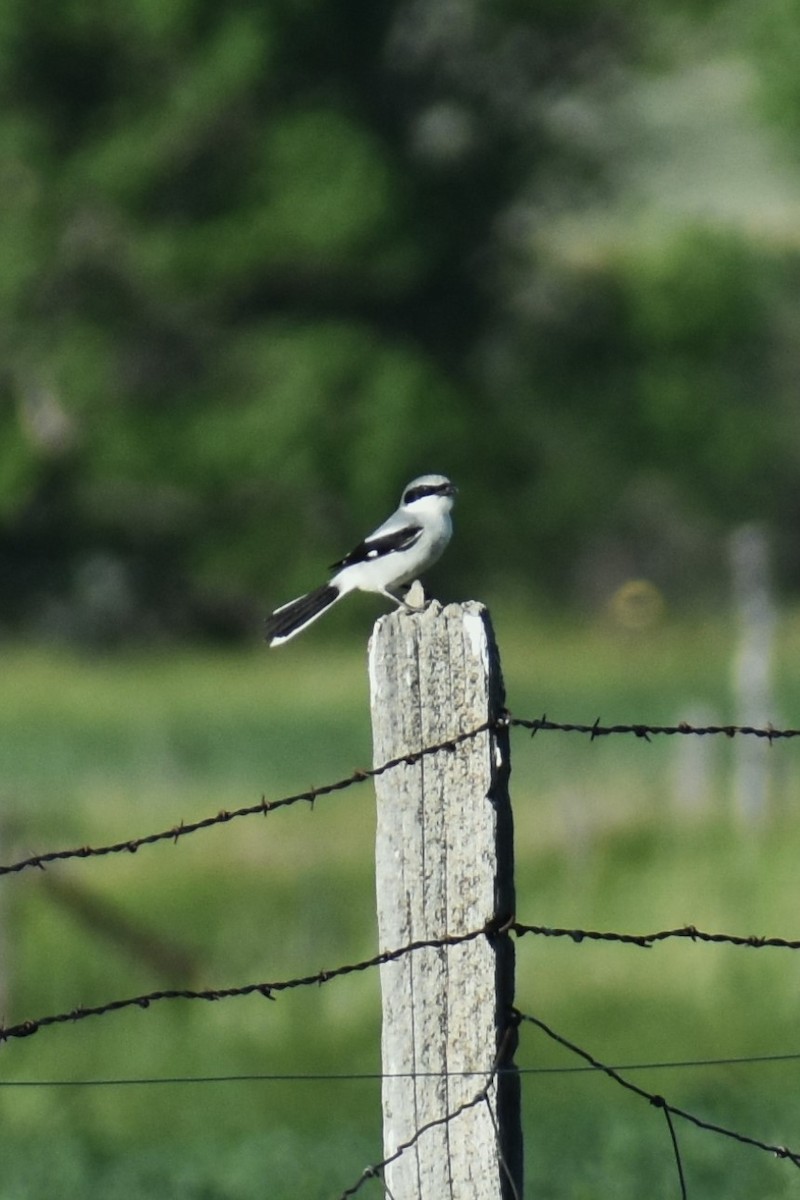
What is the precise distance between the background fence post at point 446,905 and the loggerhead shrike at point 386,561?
242cm

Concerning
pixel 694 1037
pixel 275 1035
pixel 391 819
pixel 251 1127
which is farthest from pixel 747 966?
pixel 391 819

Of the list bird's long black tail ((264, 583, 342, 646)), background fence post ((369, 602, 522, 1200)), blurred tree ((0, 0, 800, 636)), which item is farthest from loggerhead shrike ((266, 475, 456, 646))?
blurred tree ((0, 0, 800, 636))

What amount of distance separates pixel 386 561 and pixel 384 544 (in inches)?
2.6

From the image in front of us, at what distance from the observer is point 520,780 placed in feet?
79.6

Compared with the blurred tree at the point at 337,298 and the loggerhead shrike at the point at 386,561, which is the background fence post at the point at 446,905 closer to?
the loggerhead shrike at the point at 386,561

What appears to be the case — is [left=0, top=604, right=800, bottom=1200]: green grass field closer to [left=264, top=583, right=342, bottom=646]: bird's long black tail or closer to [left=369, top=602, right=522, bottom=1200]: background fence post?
[left=264, top=583, right=342, bottom=646]: bird's long black tail

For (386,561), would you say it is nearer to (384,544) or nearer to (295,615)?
(384,544)

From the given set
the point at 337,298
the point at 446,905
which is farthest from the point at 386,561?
the point at 337,298

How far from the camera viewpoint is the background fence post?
422cm

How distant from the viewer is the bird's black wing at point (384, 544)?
693cm

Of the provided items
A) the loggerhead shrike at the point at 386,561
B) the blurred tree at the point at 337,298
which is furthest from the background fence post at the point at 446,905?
the blurred tree at the point at 337,298

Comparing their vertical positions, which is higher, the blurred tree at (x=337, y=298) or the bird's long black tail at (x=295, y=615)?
the blurred tree at (x=337, y=298)

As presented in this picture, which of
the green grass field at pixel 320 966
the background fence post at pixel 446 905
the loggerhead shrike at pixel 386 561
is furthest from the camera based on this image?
the green grass field at pixel 320 966

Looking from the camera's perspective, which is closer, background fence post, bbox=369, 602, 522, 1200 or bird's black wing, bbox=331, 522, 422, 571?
background fence post, bbox=369, 602, 522, 1200
